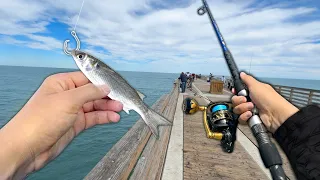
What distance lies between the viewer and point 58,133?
194cm

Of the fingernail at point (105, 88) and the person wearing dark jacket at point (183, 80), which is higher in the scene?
the fingernail at point (105, 88)

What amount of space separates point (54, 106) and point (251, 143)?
296 inches

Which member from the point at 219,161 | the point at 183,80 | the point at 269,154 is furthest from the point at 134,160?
the point at 183,80

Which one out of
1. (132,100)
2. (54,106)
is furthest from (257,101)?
(54,106)

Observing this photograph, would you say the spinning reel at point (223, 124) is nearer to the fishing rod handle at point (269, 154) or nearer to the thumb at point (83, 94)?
the fishing rod handle at point (269, 154)

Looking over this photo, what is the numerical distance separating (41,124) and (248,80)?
230 centimetres

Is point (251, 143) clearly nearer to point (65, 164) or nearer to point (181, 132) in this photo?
point (181, 132)

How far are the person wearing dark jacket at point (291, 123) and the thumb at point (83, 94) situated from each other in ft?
5.39

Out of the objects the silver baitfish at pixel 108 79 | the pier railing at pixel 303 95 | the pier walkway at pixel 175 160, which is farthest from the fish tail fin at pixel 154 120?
the pier railing at pixel 303 95

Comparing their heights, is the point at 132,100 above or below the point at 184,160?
above

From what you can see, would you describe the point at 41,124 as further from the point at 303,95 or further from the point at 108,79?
the point at 303,95

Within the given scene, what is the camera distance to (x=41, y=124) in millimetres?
1735

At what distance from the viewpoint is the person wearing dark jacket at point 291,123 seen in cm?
165

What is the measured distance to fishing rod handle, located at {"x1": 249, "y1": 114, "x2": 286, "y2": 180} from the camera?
6.07ft
